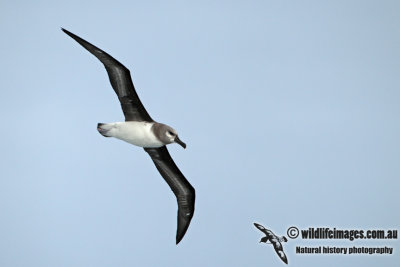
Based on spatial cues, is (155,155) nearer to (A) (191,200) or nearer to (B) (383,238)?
(A) (191,200)

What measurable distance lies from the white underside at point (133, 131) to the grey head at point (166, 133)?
0.15m

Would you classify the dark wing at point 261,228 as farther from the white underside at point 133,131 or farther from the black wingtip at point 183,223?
the white underside at point 133,131

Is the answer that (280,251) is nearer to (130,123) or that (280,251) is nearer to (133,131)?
(133,131)

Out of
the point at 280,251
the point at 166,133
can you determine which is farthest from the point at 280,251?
the point at 166,133

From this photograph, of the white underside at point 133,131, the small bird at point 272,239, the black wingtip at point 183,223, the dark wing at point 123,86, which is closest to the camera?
the dark wing at point 123,86

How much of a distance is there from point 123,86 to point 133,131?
1438 millimetres

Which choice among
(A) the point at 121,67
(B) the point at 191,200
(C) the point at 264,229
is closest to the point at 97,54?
(A) the point at 121,67

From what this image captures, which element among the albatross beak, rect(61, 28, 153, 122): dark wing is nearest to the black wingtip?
the albatross beak

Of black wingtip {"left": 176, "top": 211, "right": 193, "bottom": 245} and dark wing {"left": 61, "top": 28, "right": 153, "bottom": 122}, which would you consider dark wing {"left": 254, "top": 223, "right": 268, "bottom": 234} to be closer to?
black wingtip {"left": 176, "top": 211, "right": 193, "bottom": 245}

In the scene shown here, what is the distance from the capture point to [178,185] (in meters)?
25.2

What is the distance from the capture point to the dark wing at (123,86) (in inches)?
870

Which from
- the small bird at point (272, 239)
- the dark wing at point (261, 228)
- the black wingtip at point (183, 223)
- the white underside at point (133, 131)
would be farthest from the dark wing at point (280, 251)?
the white underside at point (133, 131)

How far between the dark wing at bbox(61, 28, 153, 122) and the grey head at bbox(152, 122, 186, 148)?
592 mm

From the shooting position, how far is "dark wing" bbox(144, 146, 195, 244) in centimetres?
2458
